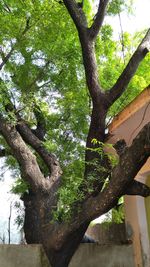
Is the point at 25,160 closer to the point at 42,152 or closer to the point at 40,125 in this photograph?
the point at 42,152

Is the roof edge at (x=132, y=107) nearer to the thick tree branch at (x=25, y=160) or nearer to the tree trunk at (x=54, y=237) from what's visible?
the thick tree branch at (x=25, y=160)

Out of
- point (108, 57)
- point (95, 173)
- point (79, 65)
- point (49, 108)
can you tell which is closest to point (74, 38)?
point (79, 65)

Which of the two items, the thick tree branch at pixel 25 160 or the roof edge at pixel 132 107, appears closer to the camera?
the roof edge at pixel 132 107

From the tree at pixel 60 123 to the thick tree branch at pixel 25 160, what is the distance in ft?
0.05

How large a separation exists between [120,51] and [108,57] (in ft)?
2.17

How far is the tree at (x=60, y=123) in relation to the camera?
4496 millimetres

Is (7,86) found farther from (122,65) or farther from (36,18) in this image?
(122,65)

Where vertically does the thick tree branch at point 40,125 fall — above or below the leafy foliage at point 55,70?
below

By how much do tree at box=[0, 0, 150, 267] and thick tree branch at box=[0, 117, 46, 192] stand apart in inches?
0.6

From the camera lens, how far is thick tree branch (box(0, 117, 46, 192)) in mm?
5215

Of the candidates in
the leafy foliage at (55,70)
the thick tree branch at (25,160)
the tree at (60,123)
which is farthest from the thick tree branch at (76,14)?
the thick tree branch at (25,160)

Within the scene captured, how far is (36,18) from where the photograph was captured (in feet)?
22.5

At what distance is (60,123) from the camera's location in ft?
25.4

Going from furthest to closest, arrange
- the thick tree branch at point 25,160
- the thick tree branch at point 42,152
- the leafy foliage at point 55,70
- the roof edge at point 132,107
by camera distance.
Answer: the leafy foliage at point 55,70, the thick tree branch at point 42,152, the thick tree branch at point 25,160, the roof edge at point 132,107
